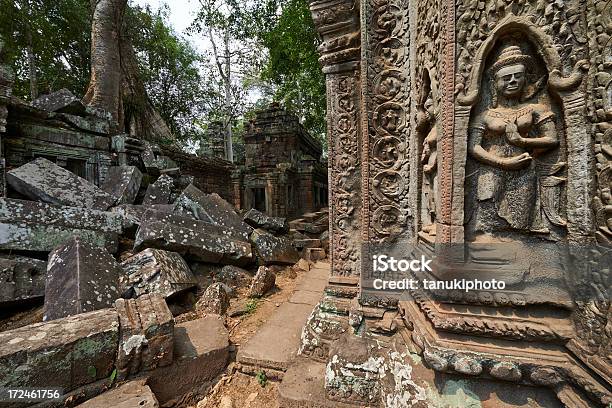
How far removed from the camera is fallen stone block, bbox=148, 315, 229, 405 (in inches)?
78.0

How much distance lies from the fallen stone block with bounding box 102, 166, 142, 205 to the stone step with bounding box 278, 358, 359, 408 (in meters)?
4.29

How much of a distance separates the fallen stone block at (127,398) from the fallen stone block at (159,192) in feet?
12.7

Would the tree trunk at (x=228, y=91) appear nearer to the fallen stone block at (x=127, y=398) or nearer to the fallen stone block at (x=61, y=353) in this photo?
the fallen stone block at (x=61, y=353)

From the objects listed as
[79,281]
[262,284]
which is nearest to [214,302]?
[262,284]

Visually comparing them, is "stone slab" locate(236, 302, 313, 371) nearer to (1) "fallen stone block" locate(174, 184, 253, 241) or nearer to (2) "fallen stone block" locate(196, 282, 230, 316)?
(2) "fallen stone block" locate(196, 282, 230, 316)

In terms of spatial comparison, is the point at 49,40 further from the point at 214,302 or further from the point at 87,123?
the point at 214,302

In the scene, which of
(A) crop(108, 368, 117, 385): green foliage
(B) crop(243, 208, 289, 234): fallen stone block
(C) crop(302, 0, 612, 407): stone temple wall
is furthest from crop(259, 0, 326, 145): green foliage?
(A) crop(108, 368, 117, 385): green foliage

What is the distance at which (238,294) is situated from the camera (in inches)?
142

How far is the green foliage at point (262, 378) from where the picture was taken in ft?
6.84

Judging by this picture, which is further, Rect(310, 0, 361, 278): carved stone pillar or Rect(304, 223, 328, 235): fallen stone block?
Rect(304, 223, 328, 235): fallen stone block

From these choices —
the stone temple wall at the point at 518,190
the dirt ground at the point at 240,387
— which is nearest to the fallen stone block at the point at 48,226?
the dirt ground at the point at 240,387

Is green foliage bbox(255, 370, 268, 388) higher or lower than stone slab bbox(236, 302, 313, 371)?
lower

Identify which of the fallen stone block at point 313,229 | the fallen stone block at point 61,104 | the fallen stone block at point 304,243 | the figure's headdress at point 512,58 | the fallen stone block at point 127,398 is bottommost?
the fallen stone block at point 127,398

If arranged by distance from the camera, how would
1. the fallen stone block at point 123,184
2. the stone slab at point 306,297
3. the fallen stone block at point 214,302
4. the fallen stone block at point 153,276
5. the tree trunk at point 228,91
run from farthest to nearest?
the tree trunk at point 228,91 < the fallen stone block at point 123,184 < the stone slab at point 306,297 < the fallen stone block at point 214,302 < the fallen stone block at point 153,276
